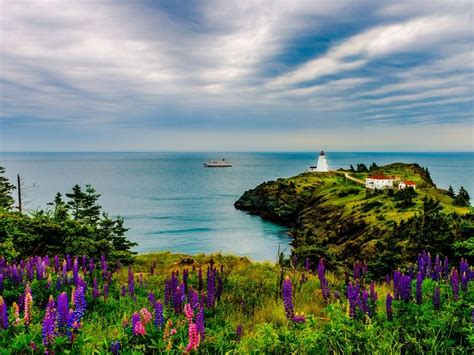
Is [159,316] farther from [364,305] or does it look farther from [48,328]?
[364,305]

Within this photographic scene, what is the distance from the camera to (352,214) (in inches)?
2995

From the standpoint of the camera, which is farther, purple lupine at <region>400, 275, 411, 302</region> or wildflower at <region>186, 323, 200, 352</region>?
purple lupine at <region>400, 275, 411, 302</region>

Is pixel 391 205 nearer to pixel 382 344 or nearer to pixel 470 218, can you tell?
pixel 470 218

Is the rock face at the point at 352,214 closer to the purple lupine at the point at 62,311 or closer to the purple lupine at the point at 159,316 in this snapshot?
the purple lupine at the point at 159,316

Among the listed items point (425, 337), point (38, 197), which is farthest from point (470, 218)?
point (38, 197)

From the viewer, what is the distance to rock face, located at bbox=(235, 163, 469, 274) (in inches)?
552

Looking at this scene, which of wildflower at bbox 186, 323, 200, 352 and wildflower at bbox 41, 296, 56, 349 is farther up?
wildflower at bbox 41, 296, 56, 349

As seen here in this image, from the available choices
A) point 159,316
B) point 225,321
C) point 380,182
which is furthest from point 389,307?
point 380,182

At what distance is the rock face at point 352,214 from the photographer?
552 inches

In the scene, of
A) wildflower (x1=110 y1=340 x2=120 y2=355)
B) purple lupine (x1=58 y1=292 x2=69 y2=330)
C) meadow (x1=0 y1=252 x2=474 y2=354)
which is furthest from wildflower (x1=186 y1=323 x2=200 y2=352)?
purple lupine (x1=58 y1=292 x2=69 y2=330)

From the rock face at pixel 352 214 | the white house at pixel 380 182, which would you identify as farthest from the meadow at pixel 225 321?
the white house at pixel 380 182

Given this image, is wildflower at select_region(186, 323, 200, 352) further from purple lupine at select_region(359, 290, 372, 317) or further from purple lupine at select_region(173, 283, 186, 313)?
purple lupine at select_region(359, 290, 372, 317)

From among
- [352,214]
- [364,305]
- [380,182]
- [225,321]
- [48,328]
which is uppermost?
[48,328]

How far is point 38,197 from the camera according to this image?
452ft
